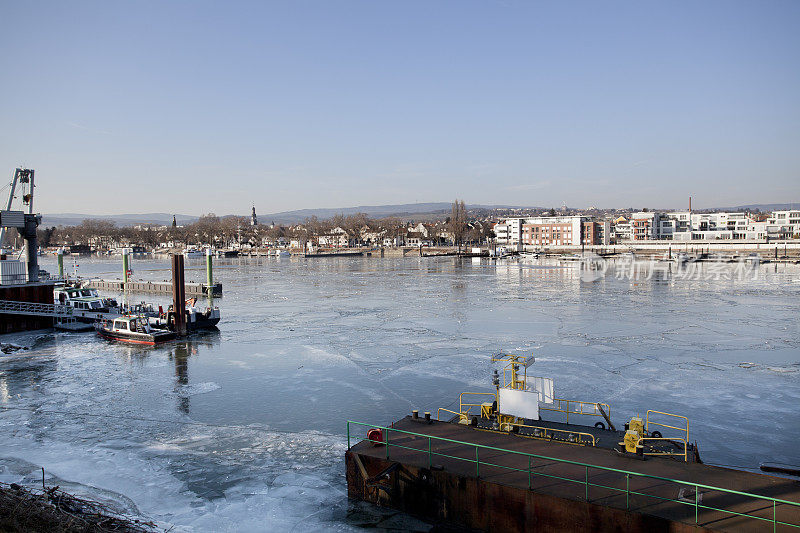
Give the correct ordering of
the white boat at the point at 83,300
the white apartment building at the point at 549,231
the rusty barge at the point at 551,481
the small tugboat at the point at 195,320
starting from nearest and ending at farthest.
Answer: the rusty barge at the point at 551,481, the small tugboat at the point at 195,320, the white boat at the point at 83,300, the white apartment building at the point at 549,231

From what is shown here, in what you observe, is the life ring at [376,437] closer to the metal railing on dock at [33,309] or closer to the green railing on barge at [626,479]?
the green railing on barge at [626,479]

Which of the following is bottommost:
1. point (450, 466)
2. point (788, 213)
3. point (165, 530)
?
point (165, 530)

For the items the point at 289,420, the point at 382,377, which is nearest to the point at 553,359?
the point at 382,377

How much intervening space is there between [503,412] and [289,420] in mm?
7067

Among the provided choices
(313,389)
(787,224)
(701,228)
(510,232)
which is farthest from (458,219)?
(313,389)

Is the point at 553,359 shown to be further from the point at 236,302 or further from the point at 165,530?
the point at 236,302

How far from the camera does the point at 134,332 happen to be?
3183 centimetres

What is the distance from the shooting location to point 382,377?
73.9 ft

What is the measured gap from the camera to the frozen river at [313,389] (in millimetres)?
13406

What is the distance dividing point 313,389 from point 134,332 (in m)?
16.0

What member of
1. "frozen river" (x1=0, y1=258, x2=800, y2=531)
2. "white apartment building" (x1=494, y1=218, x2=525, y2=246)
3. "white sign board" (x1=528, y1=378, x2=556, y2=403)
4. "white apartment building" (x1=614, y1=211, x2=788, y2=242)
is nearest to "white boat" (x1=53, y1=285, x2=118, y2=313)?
"frozen river" (x1=0, y1=258, x2=800, y2=531)

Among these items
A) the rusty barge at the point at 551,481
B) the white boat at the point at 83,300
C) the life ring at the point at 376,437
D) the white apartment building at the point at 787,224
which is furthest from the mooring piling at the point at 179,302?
the white apartment building at the point at 787,224

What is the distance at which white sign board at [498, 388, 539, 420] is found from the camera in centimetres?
1449

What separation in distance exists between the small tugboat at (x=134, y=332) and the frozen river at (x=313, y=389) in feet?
2.34
